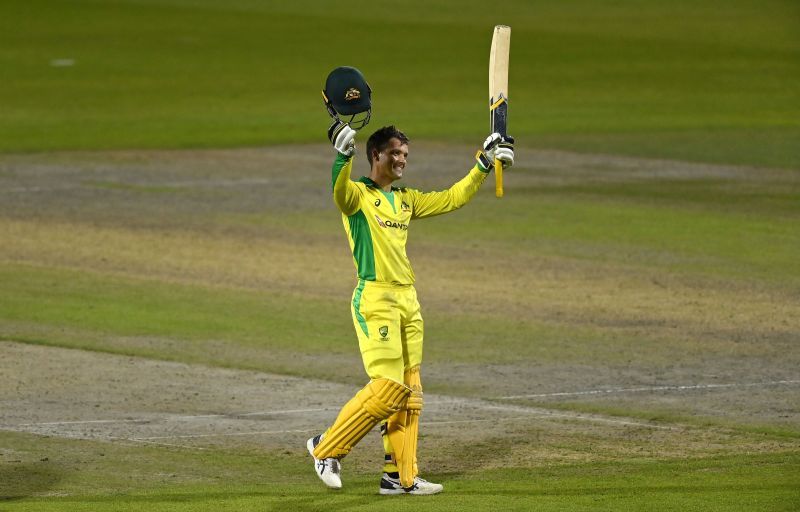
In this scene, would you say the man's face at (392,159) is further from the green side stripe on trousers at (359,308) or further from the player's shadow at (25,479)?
the player's shadow at (25,479)

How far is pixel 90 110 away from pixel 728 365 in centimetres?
2511

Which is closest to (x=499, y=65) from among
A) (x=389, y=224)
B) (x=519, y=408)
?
(x=389, y=224)

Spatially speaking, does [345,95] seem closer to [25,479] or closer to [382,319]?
[382,319]

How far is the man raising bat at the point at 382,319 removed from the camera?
379 inches

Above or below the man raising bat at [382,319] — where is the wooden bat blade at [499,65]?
above

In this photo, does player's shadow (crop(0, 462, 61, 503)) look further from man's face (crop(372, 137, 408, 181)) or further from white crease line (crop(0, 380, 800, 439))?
man's face (crop(372, 137, 408, 181))

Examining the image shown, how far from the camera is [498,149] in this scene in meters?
10.5

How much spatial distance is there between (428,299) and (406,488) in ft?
24.1

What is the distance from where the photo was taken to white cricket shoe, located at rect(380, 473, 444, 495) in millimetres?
9766

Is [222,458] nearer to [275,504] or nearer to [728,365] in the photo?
[275,504]

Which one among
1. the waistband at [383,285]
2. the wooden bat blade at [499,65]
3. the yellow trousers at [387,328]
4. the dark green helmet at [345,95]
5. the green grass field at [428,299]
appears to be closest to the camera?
the yellow trousers at [387,328]

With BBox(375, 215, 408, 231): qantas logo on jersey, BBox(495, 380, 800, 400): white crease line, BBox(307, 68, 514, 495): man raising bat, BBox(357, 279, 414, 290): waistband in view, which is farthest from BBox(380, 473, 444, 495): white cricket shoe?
BBox(495, 380, 800, 400): white crease line

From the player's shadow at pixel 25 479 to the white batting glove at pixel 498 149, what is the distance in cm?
335

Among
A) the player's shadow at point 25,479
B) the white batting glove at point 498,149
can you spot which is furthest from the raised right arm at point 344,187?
the player's shadow at point 25,479
